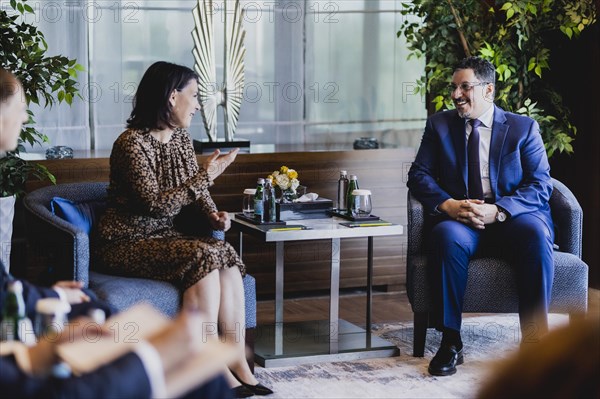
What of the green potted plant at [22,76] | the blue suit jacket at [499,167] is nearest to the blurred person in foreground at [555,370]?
the blue suit jacket at [499,167]

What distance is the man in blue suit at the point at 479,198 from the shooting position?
3.95 metres

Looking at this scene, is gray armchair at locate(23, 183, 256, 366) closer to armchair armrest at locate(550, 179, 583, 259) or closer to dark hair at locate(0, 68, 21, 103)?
dark hair at locate(0, 68, 21, 103)

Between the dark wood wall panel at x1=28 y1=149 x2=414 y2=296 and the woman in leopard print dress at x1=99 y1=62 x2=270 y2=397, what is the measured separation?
107 cm

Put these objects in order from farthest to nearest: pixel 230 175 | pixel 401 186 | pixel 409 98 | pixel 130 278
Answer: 1. pixel 409 98
2. pixel 401 186
3. pixel 230 175
4. pixel 130 278

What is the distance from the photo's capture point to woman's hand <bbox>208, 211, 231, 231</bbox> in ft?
12.4

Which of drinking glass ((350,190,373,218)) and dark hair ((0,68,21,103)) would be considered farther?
drinking glass ((350,190,373,218))

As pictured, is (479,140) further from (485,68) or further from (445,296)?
(445,296)

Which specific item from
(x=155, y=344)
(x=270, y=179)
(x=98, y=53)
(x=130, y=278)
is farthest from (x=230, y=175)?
(x=155, y=344)

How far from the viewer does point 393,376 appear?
153 inches

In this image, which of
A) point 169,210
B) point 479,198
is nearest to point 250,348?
point 169,210

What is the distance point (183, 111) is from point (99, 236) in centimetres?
61

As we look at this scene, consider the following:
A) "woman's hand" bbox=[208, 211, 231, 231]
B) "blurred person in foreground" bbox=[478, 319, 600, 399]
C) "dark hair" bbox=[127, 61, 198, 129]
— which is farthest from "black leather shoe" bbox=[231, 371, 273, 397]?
"blurred person in foreground" bbox=[478, 319, 600, 399]

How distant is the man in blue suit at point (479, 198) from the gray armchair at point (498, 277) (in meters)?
0.05

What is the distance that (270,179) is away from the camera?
423 cm
